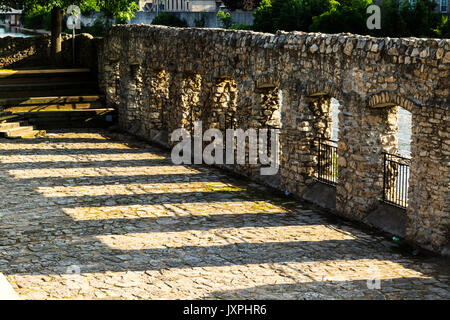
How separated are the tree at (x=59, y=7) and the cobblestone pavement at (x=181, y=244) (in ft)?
35.7

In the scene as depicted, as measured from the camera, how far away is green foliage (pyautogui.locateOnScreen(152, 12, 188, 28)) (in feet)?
229

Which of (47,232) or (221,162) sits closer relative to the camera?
(47,232)

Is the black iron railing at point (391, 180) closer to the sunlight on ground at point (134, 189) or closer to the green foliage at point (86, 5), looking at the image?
the sunlight on ground at point (134, 189)

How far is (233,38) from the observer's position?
1669 cm

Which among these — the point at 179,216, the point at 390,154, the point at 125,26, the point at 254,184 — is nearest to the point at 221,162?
the point at 254,184

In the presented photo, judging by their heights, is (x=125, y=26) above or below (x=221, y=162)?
above

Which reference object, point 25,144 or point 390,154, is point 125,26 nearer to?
point 25,144

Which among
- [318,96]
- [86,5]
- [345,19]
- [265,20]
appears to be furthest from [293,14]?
[318,96]

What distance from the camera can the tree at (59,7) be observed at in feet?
86.7

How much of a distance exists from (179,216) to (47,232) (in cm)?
239

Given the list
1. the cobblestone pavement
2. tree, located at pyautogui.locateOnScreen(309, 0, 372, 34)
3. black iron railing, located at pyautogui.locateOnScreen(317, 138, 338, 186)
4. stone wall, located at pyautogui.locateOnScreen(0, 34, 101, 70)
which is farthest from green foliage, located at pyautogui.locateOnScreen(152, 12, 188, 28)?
black iron railing, located at pyautogui.locateOnScreen(317, 138, 338, 186)

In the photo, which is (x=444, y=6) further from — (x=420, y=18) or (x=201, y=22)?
(x=201, y=22)

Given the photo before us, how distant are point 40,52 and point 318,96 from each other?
52.4 ft

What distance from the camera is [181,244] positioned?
38.7 feet
